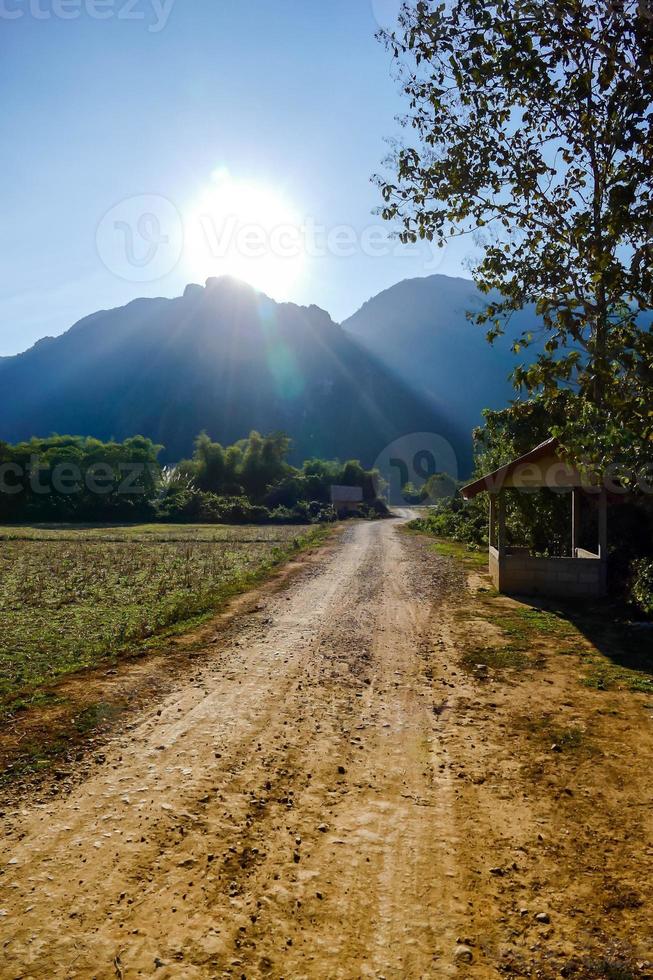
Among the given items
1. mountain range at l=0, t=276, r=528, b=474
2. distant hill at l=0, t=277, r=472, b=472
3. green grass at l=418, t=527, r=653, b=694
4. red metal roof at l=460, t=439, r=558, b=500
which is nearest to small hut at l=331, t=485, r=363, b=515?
red metal roof at l=460, t=439, r=558, b=500

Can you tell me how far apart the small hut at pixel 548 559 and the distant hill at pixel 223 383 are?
118 meters

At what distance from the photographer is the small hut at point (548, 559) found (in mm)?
12688

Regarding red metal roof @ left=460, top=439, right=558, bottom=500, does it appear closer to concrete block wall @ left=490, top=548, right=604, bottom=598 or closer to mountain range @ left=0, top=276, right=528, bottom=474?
→ concrete block wall @ left=490, top=548, right=604, bottom=598

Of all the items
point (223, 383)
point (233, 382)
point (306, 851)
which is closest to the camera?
point (306, 851)

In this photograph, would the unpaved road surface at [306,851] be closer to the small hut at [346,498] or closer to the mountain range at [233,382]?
the small hut at [346,498]

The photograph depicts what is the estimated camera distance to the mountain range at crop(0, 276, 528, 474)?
140 m

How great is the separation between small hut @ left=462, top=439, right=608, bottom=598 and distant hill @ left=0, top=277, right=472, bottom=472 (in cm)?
11761

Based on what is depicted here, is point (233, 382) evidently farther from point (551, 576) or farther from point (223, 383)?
point (551, 576)

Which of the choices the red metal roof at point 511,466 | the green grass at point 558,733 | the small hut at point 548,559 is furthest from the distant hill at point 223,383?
the green grass at point 558,733

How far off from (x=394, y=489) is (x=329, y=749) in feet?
425

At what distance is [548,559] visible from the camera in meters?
13.3

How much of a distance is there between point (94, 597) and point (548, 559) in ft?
32.6

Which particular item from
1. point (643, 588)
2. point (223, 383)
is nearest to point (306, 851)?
point (643, 588)

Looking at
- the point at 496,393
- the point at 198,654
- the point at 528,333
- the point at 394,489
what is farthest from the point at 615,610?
the point at 496,393
